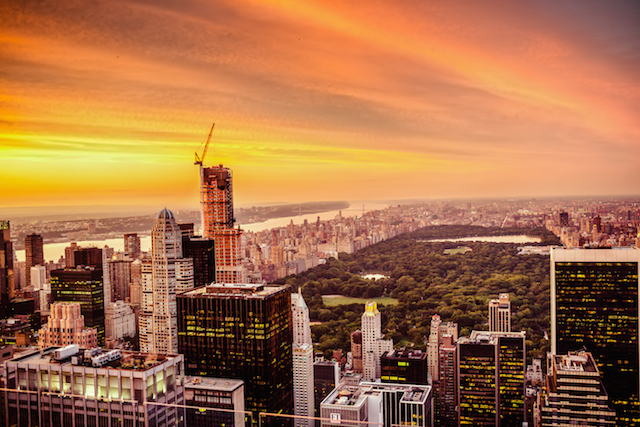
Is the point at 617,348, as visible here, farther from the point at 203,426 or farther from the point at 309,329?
the point at 203,426

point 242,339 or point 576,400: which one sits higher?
point 242,339

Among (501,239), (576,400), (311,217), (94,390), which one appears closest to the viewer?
(94,390)

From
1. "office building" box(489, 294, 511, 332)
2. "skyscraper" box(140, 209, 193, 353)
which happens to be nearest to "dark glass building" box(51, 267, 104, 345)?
"skyscraper" box(140, 209, 193, 353)

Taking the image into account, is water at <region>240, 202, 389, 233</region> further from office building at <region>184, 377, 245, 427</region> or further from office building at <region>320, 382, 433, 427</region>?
office building at <region>184, 377, 245, 427</region>

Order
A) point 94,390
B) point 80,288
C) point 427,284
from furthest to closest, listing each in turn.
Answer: point 427,284
point 80,288
point 94,390

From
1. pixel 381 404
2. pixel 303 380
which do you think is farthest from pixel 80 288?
pixel 381 404

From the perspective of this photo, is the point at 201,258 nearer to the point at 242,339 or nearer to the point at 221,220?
the point at 221,220
